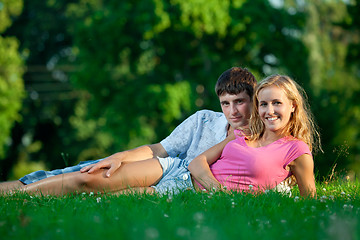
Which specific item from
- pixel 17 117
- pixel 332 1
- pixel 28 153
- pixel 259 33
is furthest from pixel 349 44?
pixel 28 153

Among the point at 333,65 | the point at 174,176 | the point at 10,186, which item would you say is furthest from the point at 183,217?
the point at 333,65

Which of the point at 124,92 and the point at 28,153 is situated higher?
the point at 124,92

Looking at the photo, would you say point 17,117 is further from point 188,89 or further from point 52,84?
point 188,89

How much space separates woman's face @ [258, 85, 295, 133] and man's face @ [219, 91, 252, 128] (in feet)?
1.25

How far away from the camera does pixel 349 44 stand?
18562 millimetres

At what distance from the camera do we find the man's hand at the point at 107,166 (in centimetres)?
439

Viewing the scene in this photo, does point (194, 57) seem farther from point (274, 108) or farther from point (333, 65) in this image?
point (274, 108)

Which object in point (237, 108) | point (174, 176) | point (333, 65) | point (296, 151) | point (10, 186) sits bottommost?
point (333, 65)

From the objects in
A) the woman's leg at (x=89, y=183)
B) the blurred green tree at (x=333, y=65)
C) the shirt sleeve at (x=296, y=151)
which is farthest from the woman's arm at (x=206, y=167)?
the blurred green tree at (x=333, y=65)

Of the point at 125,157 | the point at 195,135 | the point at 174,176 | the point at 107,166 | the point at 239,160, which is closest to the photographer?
the point at 239,160

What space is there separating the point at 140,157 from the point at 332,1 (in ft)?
55.2

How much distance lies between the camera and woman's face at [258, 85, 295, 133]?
431 cm

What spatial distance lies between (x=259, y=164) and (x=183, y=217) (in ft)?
4.82

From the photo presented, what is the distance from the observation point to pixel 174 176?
4.63m
